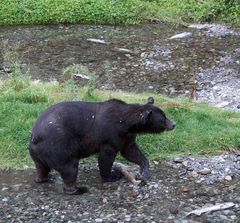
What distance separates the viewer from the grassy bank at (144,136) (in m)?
8.52

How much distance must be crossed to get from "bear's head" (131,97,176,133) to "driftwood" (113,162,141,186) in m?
0.59

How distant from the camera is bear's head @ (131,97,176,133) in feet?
24.6

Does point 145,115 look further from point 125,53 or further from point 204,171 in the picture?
point 125,53

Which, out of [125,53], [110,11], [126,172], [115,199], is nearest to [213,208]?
[115,199]

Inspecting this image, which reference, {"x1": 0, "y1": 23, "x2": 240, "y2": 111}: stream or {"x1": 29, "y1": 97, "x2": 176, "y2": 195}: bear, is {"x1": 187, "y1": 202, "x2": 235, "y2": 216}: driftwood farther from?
{"x1": 0, "y1": 23, "x2": 240, "y2": 111}: stream

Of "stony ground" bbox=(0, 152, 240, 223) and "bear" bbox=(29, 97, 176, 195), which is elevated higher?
"bear" bbox=(29, 97, 176, 195)

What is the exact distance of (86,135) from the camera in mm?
7418

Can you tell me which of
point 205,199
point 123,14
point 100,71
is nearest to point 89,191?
point 205,199

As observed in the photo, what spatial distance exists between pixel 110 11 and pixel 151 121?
9.94 meters

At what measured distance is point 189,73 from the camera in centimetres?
1355

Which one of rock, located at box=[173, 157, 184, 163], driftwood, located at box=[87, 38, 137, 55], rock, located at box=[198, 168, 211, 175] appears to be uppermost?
driftwood, located at box=[87, 38, 137, 55]

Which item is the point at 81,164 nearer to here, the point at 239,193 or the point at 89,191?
the point at 89,191

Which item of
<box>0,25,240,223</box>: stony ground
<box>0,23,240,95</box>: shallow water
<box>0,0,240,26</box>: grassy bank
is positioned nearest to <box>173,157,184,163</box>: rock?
<box>0,25,240,223</box>: stony ground

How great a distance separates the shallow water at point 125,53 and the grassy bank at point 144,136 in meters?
2.50
